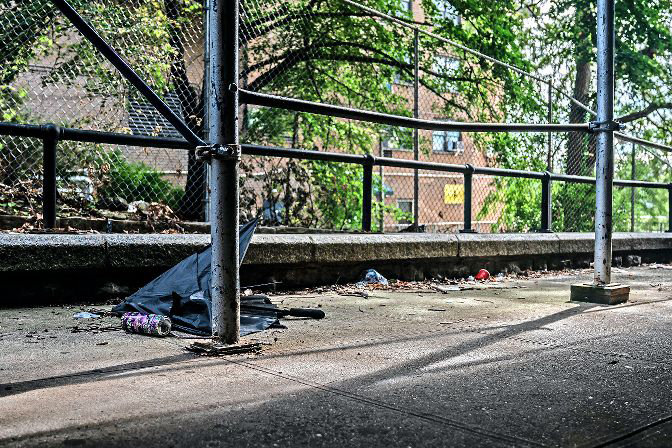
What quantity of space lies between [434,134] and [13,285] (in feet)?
25.9

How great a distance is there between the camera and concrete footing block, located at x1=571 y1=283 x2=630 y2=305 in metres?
4.85

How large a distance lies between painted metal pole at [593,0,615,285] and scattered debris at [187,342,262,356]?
9.24 feet

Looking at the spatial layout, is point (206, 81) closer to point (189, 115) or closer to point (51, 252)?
point (189, 115)

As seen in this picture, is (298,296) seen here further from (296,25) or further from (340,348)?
(296,25)

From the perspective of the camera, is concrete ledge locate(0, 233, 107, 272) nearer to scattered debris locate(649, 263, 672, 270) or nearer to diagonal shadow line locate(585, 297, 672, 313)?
diagonal shadow line locate(585, 297, 672, 313)

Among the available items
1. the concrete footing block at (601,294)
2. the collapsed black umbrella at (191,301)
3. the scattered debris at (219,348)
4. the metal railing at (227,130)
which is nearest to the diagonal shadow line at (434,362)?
the scattered debris at (219,348)

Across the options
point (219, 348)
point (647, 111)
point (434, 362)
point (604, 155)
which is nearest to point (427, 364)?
point (434, 362)

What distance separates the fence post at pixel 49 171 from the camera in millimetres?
4430

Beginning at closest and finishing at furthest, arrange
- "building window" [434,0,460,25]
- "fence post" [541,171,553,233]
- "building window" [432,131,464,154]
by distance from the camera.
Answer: "fence post" [541,171,553,233] → "building window" [432,131,464,154] → "building window" [434,0,460,25]

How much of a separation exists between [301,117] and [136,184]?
259 centimetres

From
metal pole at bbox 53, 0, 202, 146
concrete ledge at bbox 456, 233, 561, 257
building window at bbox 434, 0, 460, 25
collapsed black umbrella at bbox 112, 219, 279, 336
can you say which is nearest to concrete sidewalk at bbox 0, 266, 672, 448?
collapsed black umbrella at bbox 112, 219, 279, 336

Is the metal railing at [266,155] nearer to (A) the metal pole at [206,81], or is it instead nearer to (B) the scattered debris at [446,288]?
(A) the metal pole at [206,81]

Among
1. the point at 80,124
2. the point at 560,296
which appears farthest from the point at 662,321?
the point at 80,124

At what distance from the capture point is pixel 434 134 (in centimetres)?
1092
